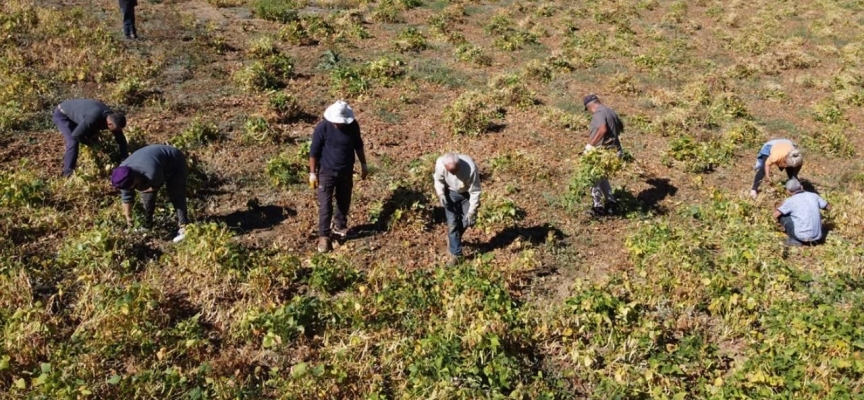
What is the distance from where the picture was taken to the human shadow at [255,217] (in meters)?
7.92

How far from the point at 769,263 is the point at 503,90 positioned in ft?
25.3

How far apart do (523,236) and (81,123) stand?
6.65 m

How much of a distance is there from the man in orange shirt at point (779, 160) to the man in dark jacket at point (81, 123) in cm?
1010

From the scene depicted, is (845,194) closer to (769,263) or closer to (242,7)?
(769,263)

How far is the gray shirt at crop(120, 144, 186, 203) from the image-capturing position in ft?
21.8

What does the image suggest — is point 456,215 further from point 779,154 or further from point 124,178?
point 779,154

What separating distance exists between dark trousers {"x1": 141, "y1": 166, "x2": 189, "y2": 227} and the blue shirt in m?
1.80

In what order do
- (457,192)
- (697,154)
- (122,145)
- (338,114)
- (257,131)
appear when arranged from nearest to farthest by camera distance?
(338,114) → (457,192) → (122,145) → (257,131) → (697,154)

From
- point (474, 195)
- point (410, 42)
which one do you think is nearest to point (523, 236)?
point (474, 195)

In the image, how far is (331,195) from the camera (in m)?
7.23

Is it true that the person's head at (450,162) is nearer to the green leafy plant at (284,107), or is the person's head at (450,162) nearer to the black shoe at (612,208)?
the black shoe at (612,208)

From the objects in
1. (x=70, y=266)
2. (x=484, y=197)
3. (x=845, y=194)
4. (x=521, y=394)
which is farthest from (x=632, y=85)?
(x=70, y=266)

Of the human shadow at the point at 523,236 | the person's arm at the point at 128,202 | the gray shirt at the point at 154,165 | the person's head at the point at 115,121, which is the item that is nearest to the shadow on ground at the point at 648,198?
the human shadow at the point at 523,236

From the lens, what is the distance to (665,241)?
7.50 meters
